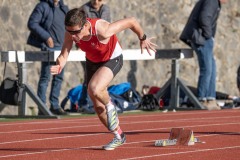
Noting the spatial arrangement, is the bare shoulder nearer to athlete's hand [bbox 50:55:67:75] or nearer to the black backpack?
athlete's hand [bbox 50:55:67:75]

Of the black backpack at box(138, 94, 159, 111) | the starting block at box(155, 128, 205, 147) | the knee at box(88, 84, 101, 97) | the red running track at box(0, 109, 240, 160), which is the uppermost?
the knee at box(88, 84, 101, 97)

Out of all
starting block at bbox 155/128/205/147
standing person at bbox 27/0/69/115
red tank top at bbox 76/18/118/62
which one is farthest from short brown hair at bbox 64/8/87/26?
standing person at bbox 27/0/69/115

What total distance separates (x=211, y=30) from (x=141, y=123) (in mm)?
3396

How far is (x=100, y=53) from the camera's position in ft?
35.4

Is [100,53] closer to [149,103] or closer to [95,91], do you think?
[95,91]

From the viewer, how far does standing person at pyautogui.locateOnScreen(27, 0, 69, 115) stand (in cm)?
1583

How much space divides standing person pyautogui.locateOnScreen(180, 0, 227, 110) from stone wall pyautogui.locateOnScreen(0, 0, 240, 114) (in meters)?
2.98

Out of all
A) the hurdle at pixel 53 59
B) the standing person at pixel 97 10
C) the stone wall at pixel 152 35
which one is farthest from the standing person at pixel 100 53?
the stone wall at pixel 152 35

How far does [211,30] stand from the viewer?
17.2 metres

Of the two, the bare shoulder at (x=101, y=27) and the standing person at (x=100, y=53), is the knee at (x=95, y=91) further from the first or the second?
the bare shoulder at (x=101, y=27)

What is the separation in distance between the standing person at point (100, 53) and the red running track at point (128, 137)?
36cm

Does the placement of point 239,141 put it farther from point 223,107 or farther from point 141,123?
point 223,107

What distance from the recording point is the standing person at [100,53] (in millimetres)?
10344

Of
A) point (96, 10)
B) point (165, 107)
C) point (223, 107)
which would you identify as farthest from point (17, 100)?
point (223, 107)
